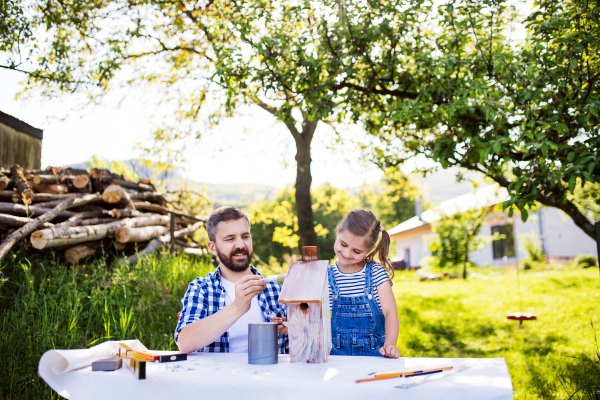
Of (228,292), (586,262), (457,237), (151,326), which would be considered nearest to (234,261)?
(228,292)

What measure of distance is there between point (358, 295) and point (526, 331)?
17.7 feet

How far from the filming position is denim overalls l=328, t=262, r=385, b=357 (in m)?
2.66

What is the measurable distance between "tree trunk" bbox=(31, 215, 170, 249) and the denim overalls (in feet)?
14.0

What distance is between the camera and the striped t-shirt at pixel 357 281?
266 cm

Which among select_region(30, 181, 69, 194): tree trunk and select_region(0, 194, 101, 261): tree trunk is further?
select_region(30, 181, 69, 194): tree trunk

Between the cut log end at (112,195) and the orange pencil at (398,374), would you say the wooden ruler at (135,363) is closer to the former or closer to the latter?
the orange pencil at (398,374)

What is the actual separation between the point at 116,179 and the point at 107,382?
6445mm

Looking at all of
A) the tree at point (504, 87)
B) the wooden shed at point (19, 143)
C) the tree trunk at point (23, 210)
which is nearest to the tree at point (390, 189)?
the tree at point (504, 87)

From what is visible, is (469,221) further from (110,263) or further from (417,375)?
(417,375)

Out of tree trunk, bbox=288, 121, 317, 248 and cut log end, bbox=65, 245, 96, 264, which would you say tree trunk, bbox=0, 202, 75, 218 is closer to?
cut log end, bbox=65, 245, 96, 264

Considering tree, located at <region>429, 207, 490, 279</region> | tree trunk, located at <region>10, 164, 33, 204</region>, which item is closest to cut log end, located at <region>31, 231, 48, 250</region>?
tree trunk, located at <region>10, 164, 33, 204</region>

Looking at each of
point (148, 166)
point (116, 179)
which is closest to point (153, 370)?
point (116, 179)

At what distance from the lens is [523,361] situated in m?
5.26

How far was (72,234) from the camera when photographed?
225 inches
